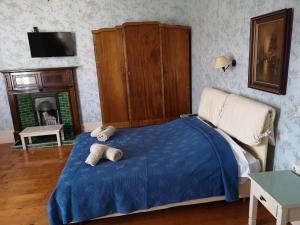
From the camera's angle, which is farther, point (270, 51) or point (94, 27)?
point (94, 27)

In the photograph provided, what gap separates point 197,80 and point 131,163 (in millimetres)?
2415

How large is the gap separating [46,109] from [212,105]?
3.06 meters

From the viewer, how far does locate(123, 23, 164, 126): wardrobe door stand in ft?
12.9

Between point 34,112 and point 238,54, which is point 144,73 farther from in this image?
point 34,112

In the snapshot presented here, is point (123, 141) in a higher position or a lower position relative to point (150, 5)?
lower

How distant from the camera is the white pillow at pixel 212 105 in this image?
2.85 meters

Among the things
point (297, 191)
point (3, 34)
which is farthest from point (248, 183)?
point (3, 34)

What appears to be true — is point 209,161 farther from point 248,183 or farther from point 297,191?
point 297,191

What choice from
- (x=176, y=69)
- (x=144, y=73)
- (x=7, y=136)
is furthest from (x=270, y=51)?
(x=7, y=136)

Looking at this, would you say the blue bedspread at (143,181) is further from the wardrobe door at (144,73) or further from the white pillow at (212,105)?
the wardrobe door at (144,73)

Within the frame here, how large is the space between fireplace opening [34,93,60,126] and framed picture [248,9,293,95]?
3421 millimetres

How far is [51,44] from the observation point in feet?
13.5

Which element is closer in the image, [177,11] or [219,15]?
[219,15]

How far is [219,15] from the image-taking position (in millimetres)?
3133
